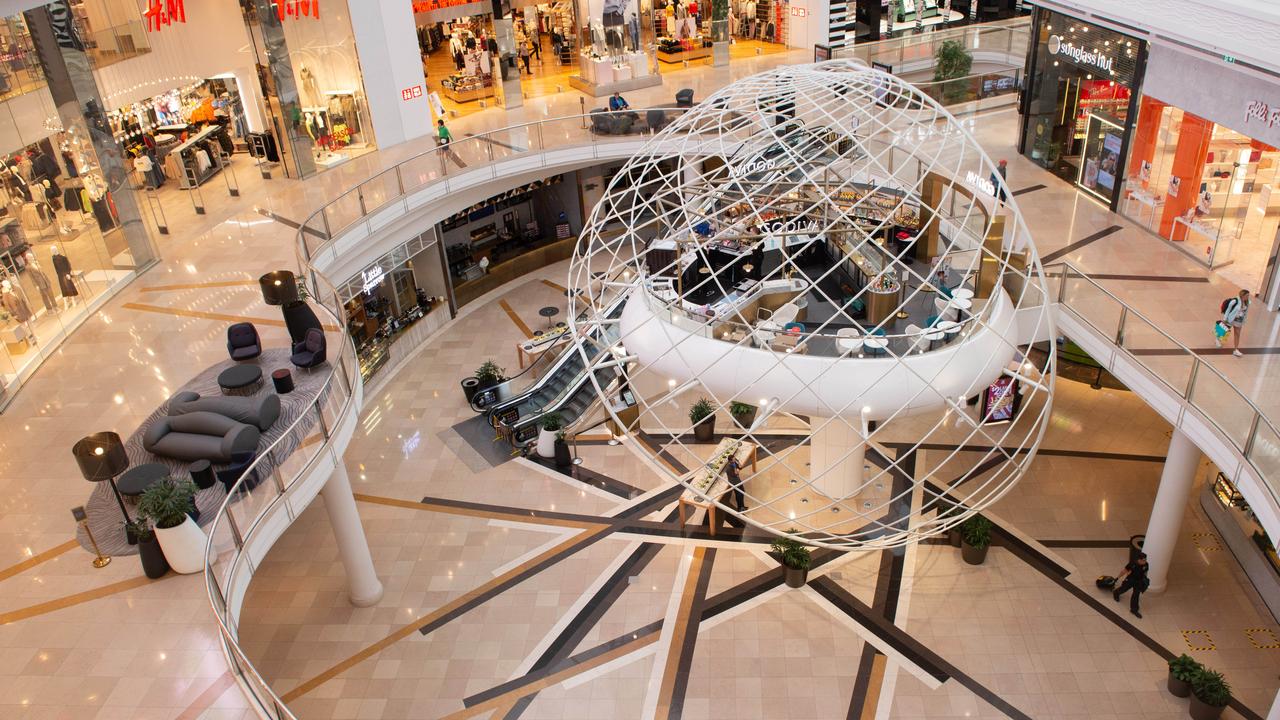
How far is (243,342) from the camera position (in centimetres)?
1495

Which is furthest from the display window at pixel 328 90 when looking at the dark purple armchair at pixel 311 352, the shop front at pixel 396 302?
the dark purple armchair at pixel 311 352

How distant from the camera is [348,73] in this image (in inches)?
927

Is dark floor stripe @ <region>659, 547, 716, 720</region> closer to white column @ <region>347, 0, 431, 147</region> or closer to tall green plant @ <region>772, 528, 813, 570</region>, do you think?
tall green plant @ <region>772, 528, 813, 570</region>

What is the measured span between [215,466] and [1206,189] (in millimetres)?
16767

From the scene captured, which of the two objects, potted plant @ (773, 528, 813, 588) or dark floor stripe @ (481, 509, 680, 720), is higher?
potted plant @ (773, 528, 813, 588)

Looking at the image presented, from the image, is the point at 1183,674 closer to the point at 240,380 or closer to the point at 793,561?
the point at 793,561

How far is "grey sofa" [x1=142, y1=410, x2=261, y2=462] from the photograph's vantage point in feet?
39.8

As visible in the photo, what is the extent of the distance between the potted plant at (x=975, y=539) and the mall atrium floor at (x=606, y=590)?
0.99ft

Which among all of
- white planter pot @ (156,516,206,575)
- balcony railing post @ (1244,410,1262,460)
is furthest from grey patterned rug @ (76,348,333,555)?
balcony railing post @ (1244,410,1262,460)

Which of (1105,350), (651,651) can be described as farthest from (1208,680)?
(651,651)

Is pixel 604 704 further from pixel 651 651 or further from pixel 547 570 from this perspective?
pixel 547 570

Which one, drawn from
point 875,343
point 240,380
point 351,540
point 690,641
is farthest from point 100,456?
point 875,343

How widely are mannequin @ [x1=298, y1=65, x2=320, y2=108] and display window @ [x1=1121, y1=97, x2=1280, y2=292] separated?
1839cm

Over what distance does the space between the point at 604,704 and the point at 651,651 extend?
1156mm
